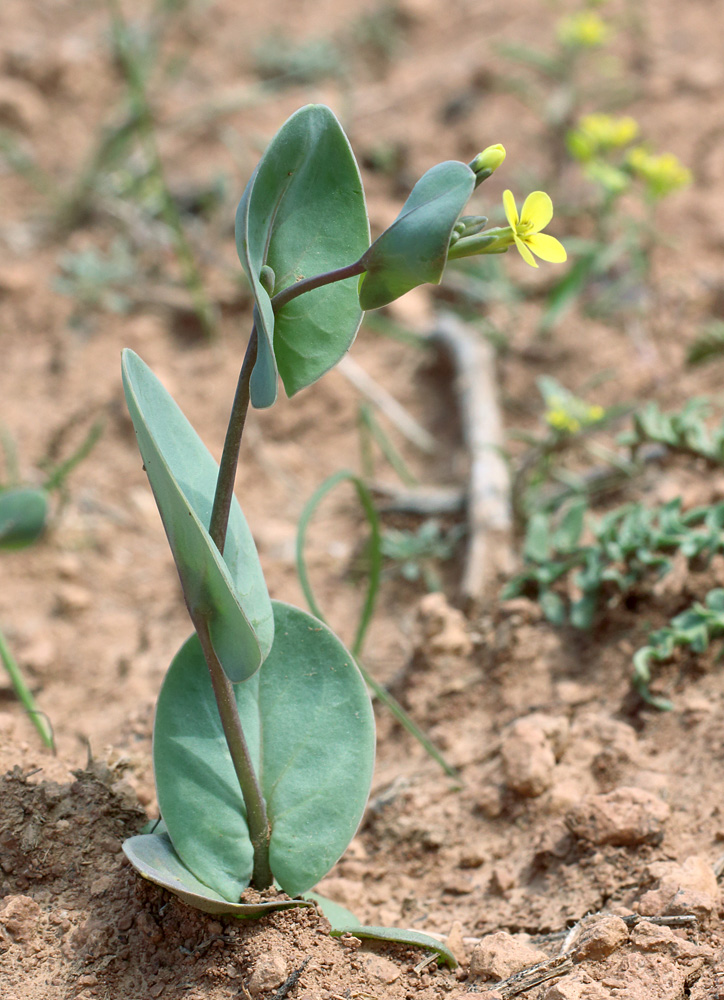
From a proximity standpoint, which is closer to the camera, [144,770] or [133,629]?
[144,770]

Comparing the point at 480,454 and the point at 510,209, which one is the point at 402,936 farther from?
the point at 480,454

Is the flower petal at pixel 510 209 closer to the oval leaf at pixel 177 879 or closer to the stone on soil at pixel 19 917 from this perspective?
the oval leaf at pixel 177 879

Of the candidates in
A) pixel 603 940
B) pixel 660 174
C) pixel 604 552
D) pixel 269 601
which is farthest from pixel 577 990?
pixel 660 174

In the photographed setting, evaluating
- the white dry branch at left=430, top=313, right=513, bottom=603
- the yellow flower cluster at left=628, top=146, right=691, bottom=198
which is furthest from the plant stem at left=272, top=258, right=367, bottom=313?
the yellow flower cluster at left=628, top=146, right=691, bottom=198

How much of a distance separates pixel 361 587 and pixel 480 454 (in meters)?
0.55

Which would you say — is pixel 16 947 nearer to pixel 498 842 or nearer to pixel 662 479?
pixel 498 842

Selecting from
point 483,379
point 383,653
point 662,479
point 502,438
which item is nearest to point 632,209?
point 483,379

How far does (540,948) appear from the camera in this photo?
1508 mm

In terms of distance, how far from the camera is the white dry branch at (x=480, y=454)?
8.24 feet

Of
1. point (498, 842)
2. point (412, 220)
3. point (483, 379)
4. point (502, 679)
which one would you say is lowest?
point (498, 842)

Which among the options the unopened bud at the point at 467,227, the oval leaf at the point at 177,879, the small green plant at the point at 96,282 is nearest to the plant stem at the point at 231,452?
the unopened bud at the point at 467,227

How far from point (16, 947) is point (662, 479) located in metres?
1.90

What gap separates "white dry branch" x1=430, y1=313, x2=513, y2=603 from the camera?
251 centimetres

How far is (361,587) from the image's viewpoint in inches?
109
